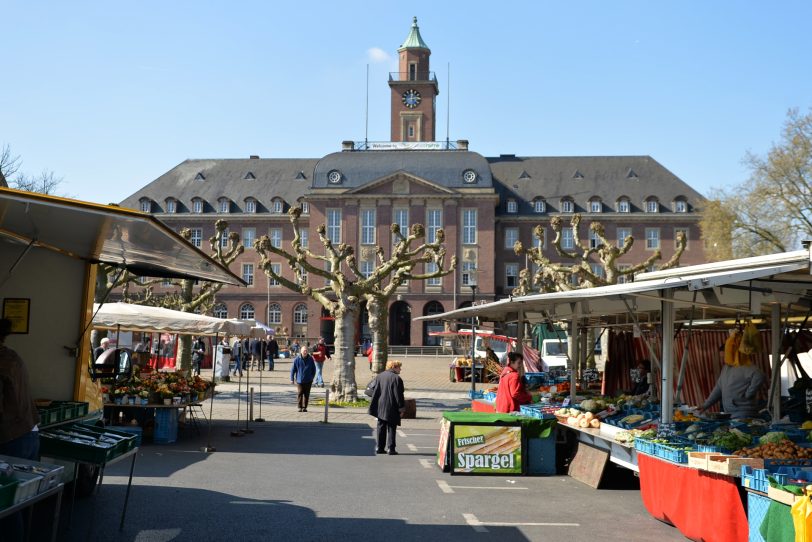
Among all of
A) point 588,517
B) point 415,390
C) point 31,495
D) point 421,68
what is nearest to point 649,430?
point 588,517

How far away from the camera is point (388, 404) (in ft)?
48.2

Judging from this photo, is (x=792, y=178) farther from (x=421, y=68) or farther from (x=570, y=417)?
(x=421, y=68)

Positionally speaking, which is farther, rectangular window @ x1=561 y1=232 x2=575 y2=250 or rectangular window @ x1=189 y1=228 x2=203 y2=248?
rectangular window @ x1=189 y1=228 x2=203 y2=248

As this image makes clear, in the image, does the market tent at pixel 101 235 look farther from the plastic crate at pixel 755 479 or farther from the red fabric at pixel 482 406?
the red fabric at pixel 482 406

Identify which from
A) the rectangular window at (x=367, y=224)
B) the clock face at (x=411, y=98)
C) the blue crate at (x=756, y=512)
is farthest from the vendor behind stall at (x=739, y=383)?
the clock face at (x=411, y=98)

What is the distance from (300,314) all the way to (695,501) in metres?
74.8

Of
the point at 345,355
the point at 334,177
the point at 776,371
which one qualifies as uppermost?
the point at 334,177

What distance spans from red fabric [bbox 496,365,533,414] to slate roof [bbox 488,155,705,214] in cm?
6888

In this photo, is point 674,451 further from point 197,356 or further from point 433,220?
point 433,220

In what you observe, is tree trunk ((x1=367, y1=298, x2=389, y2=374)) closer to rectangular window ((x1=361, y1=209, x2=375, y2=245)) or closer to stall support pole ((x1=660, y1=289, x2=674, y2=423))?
stall support pole ((x1=660, y1=289, x2=674, y2=423))

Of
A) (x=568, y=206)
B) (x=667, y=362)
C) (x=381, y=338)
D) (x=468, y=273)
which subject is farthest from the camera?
(x=568, y=206)

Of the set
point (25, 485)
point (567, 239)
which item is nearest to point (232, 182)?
point (567, 239)

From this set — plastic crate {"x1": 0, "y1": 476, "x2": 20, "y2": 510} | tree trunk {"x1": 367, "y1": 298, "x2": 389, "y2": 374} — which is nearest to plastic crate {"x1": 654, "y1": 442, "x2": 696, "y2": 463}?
plastic crate {"x1": 0, "y1": 476, "x2": 20, "y2": 510}

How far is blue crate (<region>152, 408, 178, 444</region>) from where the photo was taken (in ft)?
52.0
